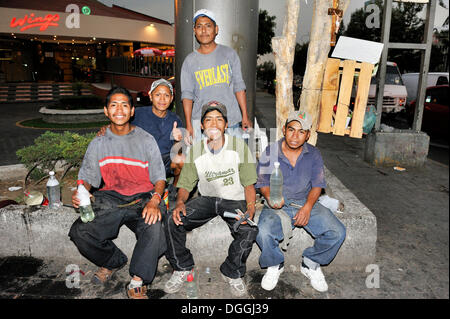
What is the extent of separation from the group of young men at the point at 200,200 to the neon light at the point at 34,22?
25791 mm

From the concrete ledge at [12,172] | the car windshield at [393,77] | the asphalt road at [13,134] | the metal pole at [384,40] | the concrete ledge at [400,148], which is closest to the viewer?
the concrete ledge at [12,172]

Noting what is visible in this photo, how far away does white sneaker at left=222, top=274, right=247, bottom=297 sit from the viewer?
3176 mm

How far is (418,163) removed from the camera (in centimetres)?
724

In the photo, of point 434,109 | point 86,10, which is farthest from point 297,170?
point 86,10

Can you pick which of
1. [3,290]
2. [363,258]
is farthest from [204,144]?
[3,290]

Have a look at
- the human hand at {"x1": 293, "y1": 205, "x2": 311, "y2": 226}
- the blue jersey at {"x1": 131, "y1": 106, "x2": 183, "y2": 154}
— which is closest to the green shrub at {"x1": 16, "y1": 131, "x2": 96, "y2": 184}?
the blue jersey at {"x1": 131, "y1": 106, "x2": 183, "y2": 154}

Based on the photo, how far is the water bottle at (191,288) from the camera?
317 cm

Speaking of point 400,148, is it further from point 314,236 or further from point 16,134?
point 16,134

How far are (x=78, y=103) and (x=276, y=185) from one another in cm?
1306

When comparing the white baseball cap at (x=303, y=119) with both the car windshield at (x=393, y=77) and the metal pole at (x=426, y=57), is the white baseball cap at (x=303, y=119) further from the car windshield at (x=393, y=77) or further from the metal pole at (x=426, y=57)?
the car windshield at (x=393, y=77)

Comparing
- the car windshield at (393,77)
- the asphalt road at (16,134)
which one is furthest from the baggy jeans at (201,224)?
the car windshield at (393,77)

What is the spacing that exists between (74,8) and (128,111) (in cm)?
2779

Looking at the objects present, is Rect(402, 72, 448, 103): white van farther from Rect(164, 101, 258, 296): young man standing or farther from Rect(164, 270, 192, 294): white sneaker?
Rect(164, 270, 192, 294): white sneaker
